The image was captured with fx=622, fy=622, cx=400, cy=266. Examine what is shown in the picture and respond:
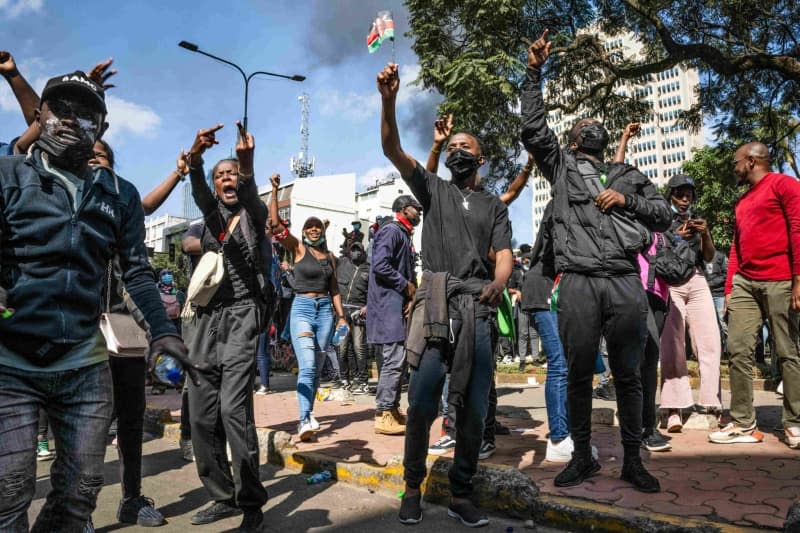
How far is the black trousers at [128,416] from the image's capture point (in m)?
4.00

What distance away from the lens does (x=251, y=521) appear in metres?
3.63

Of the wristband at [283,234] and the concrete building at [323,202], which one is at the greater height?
the concrete building at [323,202]

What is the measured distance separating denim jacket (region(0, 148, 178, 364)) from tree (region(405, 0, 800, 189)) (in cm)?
1210

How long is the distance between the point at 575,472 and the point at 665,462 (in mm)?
1067

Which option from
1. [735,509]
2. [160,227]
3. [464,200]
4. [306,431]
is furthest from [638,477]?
[160,227]

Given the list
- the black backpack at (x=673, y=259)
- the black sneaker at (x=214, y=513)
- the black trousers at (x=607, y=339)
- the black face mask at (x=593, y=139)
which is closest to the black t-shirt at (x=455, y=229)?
the black trousers at (x=607, y=339)

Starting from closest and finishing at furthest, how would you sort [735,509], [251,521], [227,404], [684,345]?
[735,509], [251,521], [227,404], [684,345]

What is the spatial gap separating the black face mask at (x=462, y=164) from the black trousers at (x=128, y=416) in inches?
92.5

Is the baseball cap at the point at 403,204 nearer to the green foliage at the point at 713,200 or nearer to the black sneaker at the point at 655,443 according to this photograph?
the black sneaker at the point at 655,443

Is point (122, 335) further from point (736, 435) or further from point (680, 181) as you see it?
point (680, 181)

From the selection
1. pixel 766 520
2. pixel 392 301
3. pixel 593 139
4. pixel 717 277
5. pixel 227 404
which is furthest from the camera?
pixel 717 277

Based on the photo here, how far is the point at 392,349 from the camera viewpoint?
6.40m

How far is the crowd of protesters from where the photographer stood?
89.6 inches

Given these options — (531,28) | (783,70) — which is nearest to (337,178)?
(531,28)
